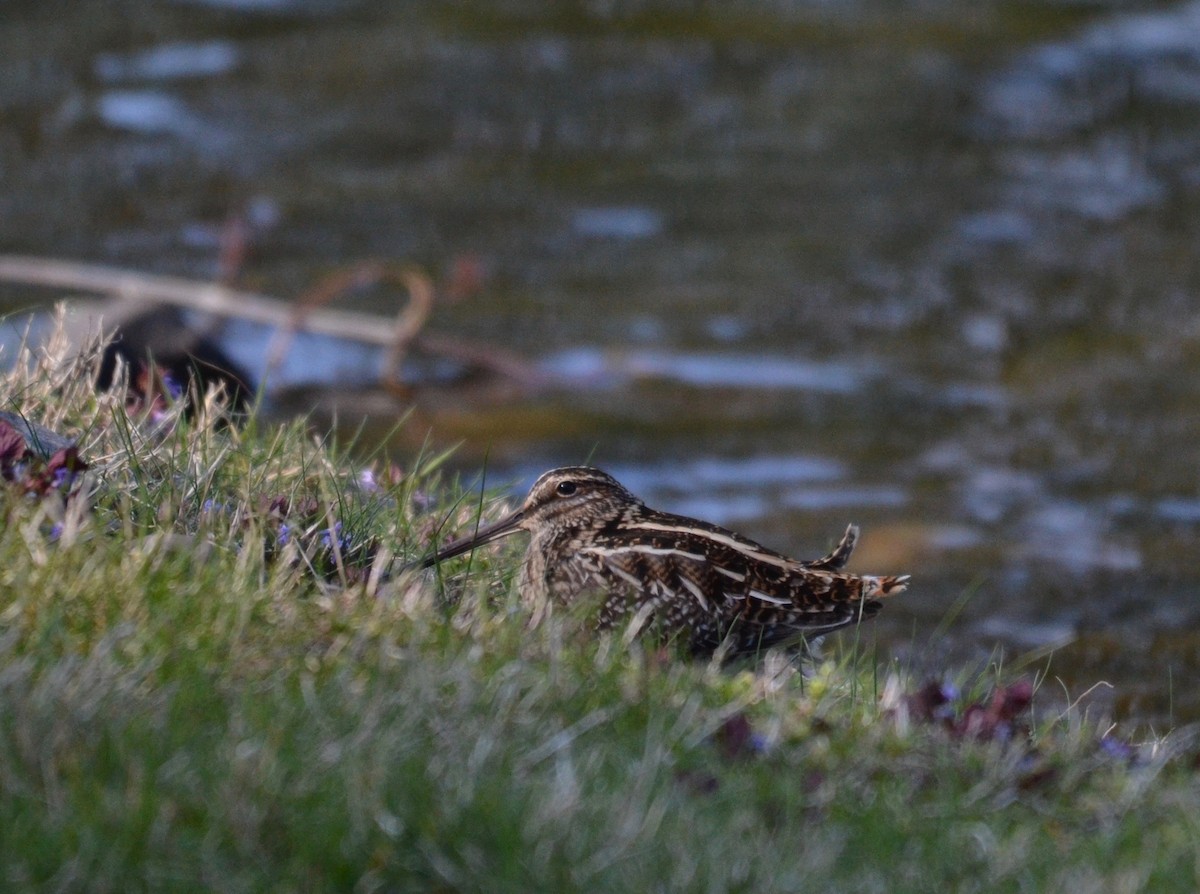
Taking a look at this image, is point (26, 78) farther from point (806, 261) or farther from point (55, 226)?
point (806, 261)

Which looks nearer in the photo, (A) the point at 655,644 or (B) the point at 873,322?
(A) the point at 655,644

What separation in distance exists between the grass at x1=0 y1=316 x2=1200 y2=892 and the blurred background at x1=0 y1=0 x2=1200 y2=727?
176 inches

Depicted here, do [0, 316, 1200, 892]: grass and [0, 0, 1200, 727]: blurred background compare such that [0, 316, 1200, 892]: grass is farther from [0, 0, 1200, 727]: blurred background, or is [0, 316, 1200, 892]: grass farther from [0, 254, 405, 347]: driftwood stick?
[0, 254, 405, 347]: driftwood stick

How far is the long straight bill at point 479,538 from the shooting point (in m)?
5.33

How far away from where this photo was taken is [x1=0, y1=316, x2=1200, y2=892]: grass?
11.7 feet

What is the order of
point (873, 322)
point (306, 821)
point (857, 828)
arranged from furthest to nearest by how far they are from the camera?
point (873, 322) → point (857, 828) → point (306, 821)

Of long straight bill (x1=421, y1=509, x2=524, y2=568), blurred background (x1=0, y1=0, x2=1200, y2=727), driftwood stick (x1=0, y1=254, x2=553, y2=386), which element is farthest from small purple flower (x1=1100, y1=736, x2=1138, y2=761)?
driftwood stick (x1=0, y1=254, x2=553, y2=386)

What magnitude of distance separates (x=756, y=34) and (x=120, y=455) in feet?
53.1

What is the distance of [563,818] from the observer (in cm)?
365

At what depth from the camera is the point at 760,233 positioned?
17234mm

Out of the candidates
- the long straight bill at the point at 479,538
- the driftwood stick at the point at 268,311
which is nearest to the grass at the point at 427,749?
the long straight bill at the point at 479,538

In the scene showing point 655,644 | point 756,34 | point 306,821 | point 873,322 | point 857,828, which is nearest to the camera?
point 306,821

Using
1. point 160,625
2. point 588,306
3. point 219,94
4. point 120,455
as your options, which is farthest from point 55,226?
point 160,625

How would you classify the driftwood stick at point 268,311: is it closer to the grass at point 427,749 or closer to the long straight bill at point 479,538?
the long straight bill at point 479,538
